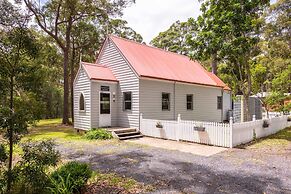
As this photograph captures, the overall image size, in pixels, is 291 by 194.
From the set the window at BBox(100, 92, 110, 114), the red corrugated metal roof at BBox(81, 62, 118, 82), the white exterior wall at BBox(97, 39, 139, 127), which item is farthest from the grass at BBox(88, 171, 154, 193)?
the red corrugated metal roof at BBox(81, 62, 118, 82)

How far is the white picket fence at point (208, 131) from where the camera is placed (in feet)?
33.9

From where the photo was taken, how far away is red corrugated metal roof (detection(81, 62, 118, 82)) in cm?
1409

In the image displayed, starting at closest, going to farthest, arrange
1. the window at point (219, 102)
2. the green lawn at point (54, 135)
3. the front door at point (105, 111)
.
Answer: the green lawn at point (54, 135)
the front door at point (105, 111)
the window at point (219, 102)

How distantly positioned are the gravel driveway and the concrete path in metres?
0.48

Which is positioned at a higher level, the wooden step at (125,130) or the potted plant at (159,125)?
the potted plant at (159,125)

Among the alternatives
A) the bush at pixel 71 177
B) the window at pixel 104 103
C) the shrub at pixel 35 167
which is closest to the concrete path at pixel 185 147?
the window at pixel 104 103

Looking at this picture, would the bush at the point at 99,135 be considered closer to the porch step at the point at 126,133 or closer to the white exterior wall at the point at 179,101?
the porch step at the point at 126,133

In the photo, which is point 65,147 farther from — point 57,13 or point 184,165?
point 57,13

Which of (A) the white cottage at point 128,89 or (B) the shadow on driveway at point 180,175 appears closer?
(B) the shadow on driveway at point 180,175

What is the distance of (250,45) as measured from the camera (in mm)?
12781

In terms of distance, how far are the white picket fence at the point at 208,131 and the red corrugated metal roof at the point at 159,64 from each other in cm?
348

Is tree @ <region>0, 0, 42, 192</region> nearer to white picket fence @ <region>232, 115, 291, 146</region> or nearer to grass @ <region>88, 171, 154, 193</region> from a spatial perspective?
grass @ <region>88, 171, 154, 193</region>

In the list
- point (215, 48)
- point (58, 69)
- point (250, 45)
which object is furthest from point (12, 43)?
point (58, 69)

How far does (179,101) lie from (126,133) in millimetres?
5547
